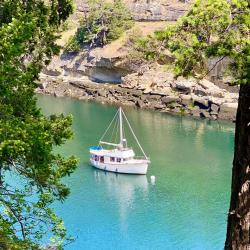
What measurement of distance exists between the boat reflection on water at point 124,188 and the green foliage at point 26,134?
37.4 ft

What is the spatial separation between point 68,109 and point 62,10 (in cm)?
3664

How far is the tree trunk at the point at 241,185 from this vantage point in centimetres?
379

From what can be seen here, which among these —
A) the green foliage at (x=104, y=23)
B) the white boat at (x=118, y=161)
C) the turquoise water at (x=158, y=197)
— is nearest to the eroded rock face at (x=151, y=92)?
the green foliage at (x=104, y=23)

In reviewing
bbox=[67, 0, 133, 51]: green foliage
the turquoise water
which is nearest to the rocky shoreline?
bbox=[67, 0, 133, 51]: green foliage

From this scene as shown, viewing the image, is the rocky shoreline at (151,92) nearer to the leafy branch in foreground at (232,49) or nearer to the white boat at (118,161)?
the white boat at (118,161)

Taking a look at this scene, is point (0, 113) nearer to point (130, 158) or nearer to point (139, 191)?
point (139, 191)

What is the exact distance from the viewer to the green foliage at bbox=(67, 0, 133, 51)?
2382 inches

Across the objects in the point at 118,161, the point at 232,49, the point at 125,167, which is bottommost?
the point at 125,167

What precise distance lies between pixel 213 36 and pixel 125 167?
25606mm

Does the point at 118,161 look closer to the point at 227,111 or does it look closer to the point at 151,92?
the point at 227,111

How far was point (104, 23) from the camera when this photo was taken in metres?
62.0

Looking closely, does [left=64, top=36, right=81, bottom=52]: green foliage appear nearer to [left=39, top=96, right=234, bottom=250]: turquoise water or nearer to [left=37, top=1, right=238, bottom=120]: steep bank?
[left=37, top=1, right=238, bottom=120]: steep bank

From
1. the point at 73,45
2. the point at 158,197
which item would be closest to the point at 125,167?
the point at 158,197

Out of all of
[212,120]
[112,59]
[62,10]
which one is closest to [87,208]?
[62,10]
